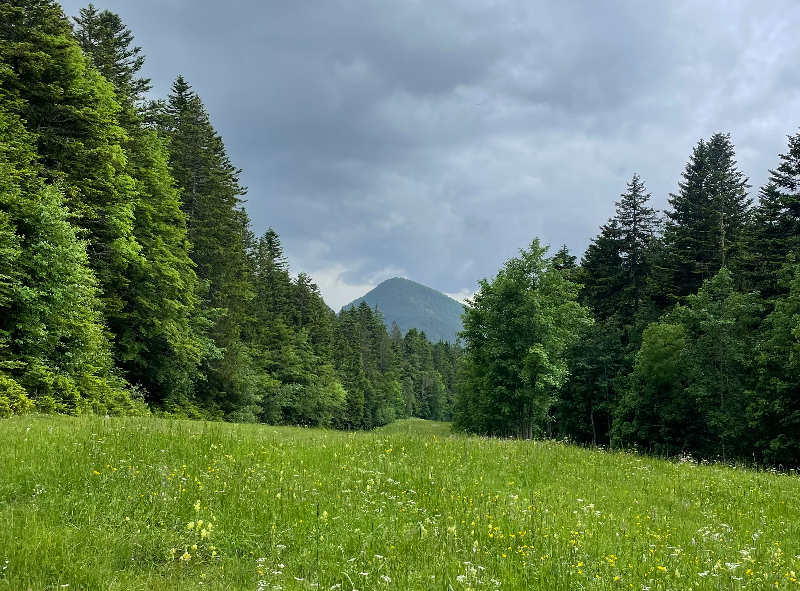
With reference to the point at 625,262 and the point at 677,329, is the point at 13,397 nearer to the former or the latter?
the point at 677,329

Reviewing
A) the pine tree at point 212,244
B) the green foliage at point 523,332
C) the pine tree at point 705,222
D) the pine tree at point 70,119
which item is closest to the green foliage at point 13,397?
the pine tree at point 70,119

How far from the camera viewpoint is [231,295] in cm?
3850

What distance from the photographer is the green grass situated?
466cm

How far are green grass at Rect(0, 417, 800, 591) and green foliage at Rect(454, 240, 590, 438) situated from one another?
70.1 feet

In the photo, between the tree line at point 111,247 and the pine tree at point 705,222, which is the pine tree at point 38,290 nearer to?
the tree line at point 111,247

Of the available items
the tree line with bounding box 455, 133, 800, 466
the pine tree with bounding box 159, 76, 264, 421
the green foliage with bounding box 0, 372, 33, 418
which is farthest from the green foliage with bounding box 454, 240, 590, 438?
the green foliage with bounding box 0, 372, 33, 418

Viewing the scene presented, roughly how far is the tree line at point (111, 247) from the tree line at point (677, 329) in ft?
65.3

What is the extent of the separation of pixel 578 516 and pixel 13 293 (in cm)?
1836

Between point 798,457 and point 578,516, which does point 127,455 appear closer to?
point 578,516

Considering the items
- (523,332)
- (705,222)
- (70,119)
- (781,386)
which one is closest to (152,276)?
(70,119)

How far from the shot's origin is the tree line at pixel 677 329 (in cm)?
2678

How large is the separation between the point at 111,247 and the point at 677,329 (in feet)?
115

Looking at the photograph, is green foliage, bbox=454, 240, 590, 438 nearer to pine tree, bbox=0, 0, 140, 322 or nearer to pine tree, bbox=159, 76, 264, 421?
pine tree, bbox=159, 76, 264, 421

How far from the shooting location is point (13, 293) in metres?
15.9
